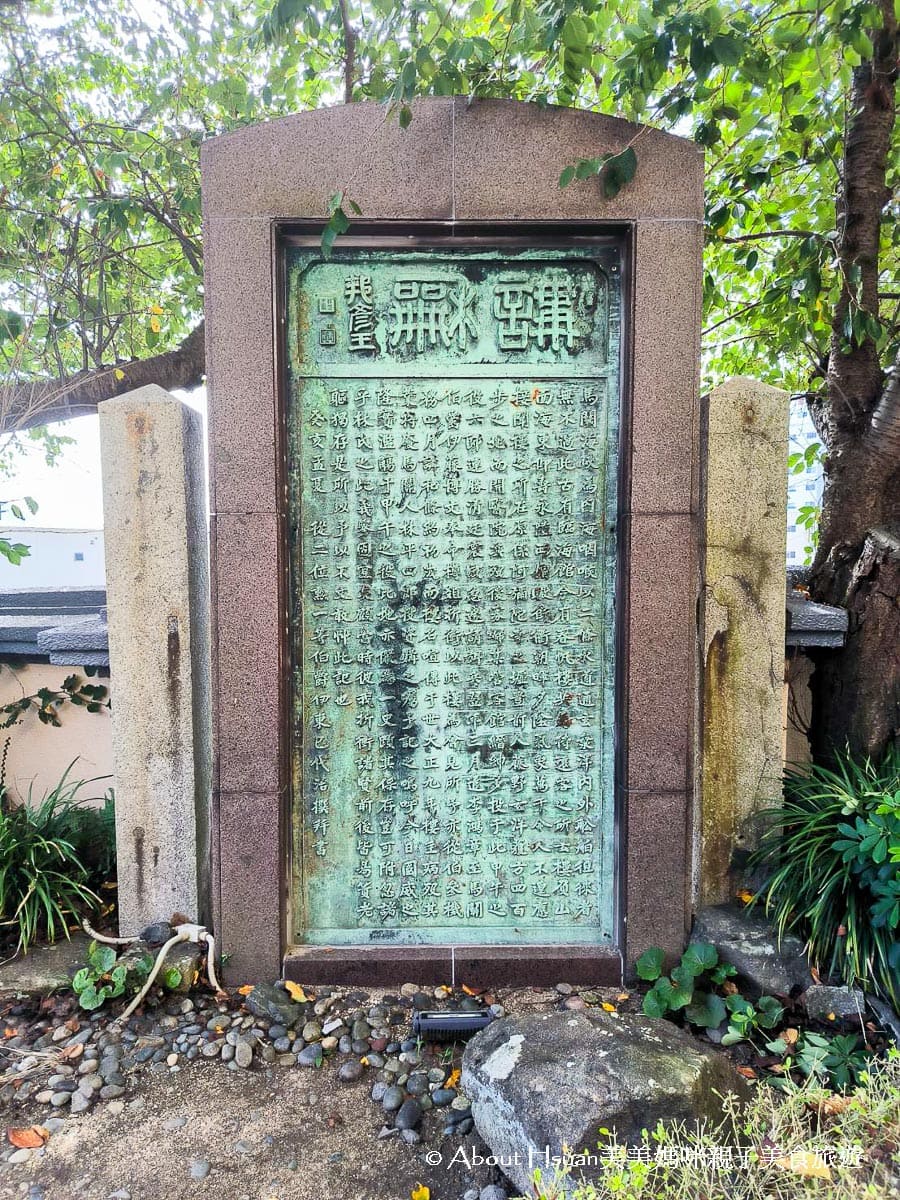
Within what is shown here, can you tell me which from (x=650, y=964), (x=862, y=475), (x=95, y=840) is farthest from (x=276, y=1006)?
(x=862, y=475)

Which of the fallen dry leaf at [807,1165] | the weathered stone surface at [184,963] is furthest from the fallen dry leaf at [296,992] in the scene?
the fallen dry leaf at [807,1165]

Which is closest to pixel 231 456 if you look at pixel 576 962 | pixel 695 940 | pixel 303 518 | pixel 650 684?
pixel 303 518

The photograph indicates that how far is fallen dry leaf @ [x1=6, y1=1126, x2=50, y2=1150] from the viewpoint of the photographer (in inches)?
94.9

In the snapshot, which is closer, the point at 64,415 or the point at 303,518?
the point at 303,518

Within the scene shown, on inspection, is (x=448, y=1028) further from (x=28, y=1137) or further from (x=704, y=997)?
(x=28, y=1137)

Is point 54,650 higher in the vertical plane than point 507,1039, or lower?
higher

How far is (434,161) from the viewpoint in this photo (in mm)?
3033

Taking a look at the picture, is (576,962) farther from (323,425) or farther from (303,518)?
(323,425)

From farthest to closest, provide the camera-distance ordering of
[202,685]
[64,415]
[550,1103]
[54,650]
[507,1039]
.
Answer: [64,415]
[54,650]
[202,685]
[507,1039]
[550,1103]

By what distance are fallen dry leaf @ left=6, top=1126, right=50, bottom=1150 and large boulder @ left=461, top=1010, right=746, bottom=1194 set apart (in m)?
1.53

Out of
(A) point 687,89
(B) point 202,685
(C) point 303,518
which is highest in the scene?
(A) point 687,89

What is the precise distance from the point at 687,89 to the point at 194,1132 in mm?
4808

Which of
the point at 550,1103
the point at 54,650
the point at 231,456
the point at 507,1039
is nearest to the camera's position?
the point at 550,1103

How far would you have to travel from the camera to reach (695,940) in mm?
3184
